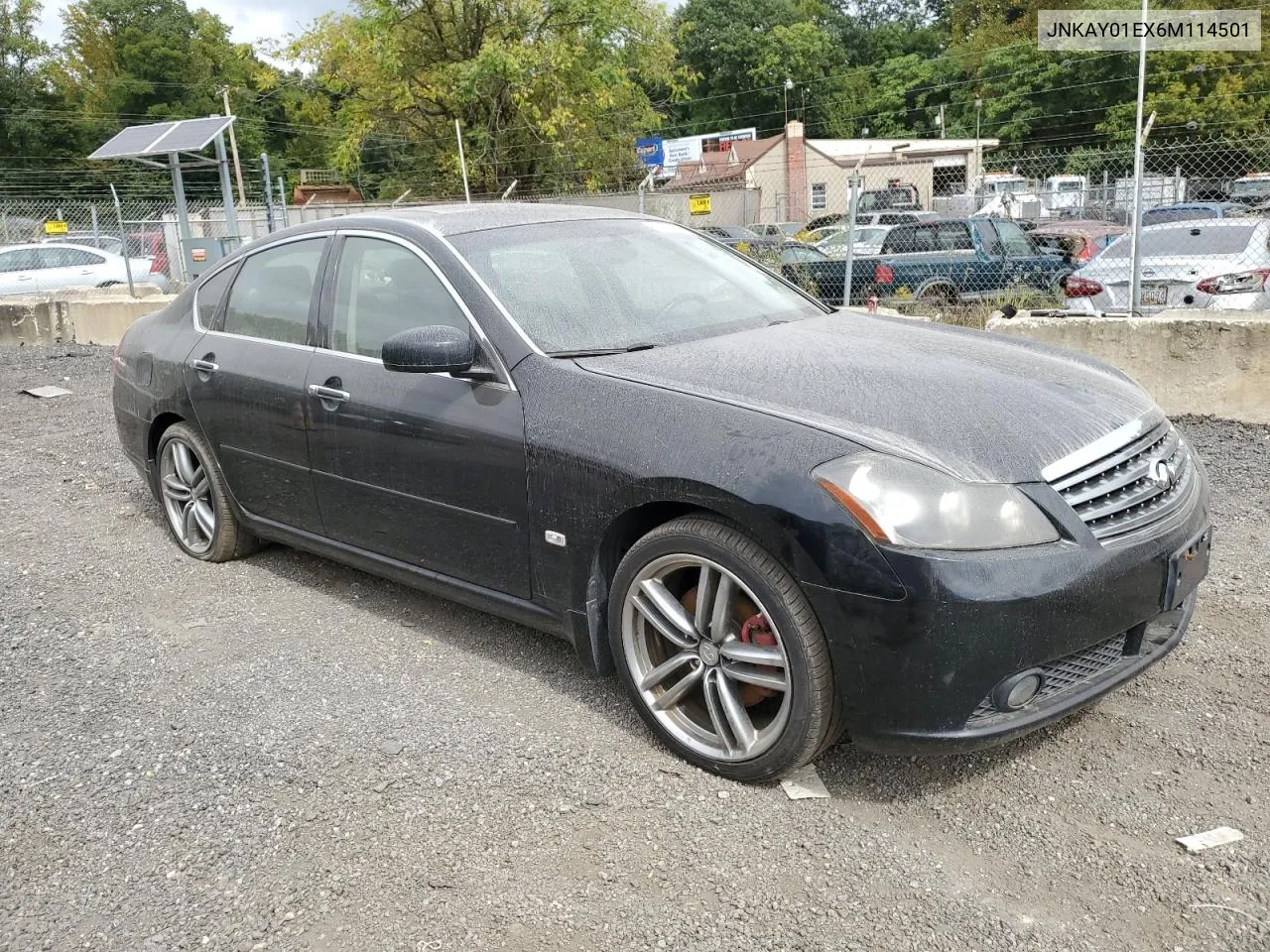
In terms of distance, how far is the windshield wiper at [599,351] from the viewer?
357cm

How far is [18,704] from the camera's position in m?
3.85

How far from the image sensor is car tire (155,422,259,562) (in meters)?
5.00

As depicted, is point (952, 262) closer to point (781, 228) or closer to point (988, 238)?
point (988, 238)

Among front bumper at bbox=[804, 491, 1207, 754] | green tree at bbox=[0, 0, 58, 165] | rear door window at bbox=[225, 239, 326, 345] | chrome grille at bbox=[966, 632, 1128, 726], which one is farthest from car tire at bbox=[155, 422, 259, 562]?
green tree at bbox=[0, 0, 58, 165]

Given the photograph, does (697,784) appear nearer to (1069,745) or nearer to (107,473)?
(1069,745)

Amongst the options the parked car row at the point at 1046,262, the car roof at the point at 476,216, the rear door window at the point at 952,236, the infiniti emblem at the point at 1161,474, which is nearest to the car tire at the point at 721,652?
the infiniti emblem at the point at 1161,474

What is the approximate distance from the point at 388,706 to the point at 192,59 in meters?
84.6

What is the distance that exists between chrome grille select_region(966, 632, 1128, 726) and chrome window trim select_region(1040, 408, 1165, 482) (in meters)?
0.46

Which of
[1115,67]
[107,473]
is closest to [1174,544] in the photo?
[107,473]

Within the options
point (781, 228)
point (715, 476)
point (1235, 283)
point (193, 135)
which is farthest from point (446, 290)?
point (781, 228)

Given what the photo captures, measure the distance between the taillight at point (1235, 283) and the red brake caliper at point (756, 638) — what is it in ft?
26.7

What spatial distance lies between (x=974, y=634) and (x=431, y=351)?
6.16ft

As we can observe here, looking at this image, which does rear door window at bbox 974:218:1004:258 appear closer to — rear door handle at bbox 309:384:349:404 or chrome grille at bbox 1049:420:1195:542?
chrome grille at bbox 1049:420:1195:542

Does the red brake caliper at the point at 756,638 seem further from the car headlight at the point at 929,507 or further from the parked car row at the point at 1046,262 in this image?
the parked car row at the point at 1046,262
